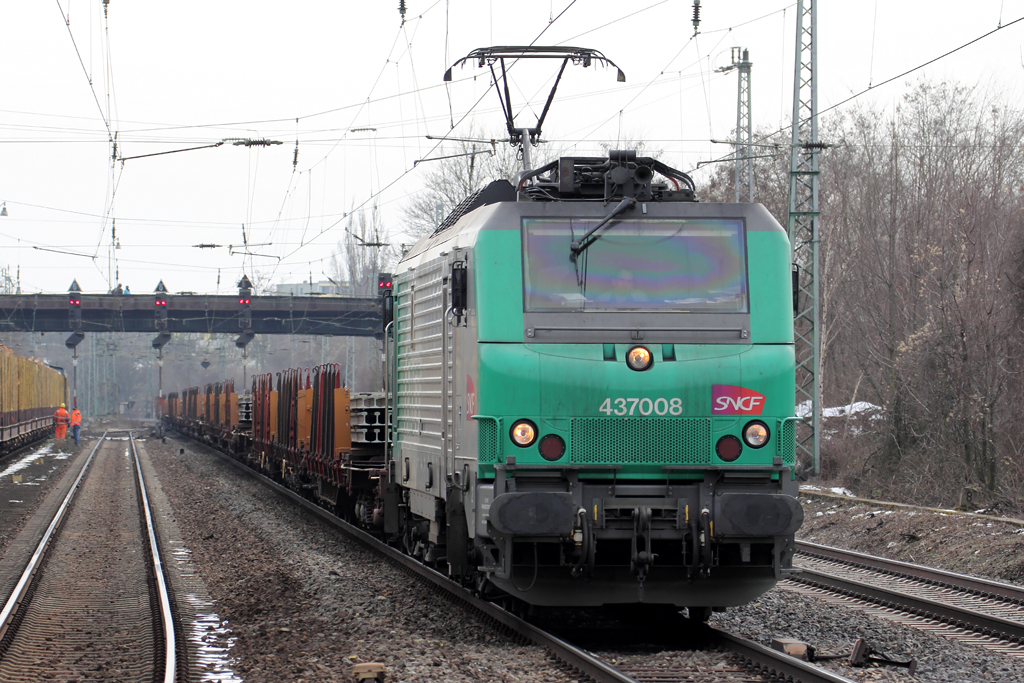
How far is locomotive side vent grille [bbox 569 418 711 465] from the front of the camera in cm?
788

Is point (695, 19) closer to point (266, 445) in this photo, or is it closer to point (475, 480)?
point (475, 480)

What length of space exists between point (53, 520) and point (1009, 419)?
16.0 m

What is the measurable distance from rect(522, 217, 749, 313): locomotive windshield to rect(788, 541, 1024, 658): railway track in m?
3.64

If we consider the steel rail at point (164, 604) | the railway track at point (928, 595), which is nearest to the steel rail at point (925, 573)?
the railway track at point (928, 595)

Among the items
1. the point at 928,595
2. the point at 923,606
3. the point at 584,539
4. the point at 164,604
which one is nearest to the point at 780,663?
the point at 584,539

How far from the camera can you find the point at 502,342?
26.0ft

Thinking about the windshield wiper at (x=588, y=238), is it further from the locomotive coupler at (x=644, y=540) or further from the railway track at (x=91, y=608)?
the railway track at (x=91, y=608)

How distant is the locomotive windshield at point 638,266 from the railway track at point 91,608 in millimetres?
3802

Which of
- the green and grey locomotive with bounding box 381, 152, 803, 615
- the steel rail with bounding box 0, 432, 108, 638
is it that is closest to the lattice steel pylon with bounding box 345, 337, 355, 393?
the steel rail with bounding box 0, 432, 108, 638

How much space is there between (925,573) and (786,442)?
215 inches

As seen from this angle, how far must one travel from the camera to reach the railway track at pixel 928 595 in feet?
30.4

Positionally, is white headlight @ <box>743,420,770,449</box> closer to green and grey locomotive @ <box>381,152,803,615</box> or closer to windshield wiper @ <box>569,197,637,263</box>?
green and grey locomotive @ <box>381,152,803,615</box>

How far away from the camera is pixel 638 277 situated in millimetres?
8172

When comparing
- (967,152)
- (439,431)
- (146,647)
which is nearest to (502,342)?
(439,431)
